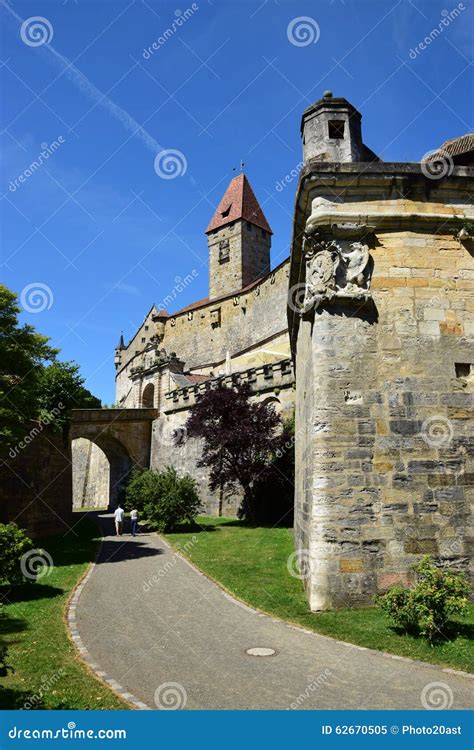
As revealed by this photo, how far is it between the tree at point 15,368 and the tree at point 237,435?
7439 mm

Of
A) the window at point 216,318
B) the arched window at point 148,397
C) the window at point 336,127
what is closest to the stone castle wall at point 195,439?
the arched window at point 148,397

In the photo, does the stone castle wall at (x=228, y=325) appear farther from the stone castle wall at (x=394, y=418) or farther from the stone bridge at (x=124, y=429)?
the stone castle wall at (x=394, y=418)

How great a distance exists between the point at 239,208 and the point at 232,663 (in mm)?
55393

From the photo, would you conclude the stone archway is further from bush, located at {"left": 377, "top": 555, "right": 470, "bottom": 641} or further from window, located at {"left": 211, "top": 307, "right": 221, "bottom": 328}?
bush, located at {"left": 377, "top": 555, "right": 470, "bottom": 641}

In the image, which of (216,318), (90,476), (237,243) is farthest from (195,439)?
(237,243)

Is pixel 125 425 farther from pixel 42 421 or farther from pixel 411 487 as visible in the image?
pixel 411 487

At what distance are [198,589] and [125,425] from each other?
23.1 meters

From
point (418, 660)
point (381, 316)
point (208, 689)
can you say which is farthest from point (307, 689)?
point (381, 316)

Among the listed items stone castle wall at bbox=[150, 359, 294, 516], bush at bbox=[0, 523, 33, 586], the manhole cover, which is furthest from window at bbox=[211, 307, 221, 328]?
the manhole cover

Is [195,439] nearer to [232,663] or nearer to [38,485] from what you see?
[38,485]

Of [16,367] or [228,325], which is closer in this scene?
[16,367]

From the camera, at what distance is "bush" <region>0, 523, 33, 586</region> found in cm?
930

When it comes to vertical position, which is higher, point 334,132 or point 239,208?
point 239,208

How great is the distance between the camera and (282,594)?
8.62 meters
